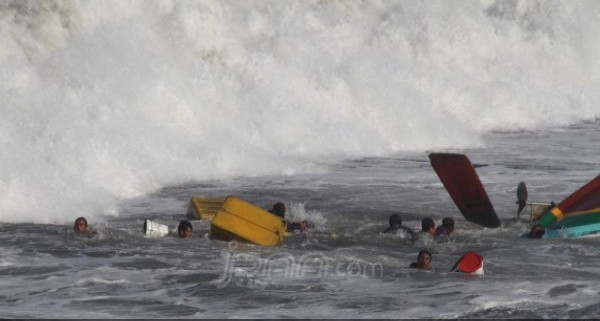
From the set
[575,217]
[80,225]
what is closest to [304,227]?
[80,225]

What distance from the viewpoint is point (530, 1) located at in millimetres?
34625

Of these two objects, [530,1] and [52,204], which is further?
[530,1]

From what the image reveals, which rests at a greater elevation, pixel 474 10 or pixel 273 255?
pixel 474 10

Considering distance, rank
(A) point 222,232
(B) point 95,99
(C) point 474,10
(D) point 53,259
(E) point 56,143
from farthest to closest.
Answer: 1. (C) point 474,10
2. (B) point 95,99
3. (E) point 56,143
4. (A) point 222,232
5. (D) point 53,259


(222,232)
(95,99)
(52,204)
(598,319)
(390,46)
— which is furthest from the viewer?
(390,46)

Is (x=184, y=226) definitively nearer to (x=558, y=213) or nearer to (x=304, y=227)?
(x=304, y=227)

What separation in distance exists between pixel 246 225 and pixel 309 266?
169 centimetres

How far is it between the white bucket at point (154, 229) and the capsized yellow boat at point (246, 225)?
0.61m

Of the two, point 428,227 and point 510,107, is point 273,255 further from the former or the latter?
point 510,107

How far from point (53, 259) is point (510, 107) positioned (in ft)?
65.0

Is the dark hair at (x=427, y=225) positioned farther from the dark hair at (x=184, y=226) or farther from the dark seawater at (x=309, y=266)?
the dark hair at (x=184, y=226)

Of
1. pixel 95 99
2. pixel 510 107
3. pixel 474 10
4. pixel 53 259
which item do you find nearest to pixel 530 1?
pixel 474 10

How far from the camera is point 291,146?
22.2 metres

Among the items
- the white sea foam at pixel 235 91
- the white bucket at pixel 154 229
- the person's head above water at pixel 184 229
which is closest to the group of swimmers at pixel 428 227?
the person's head above water at pixel 184 229
